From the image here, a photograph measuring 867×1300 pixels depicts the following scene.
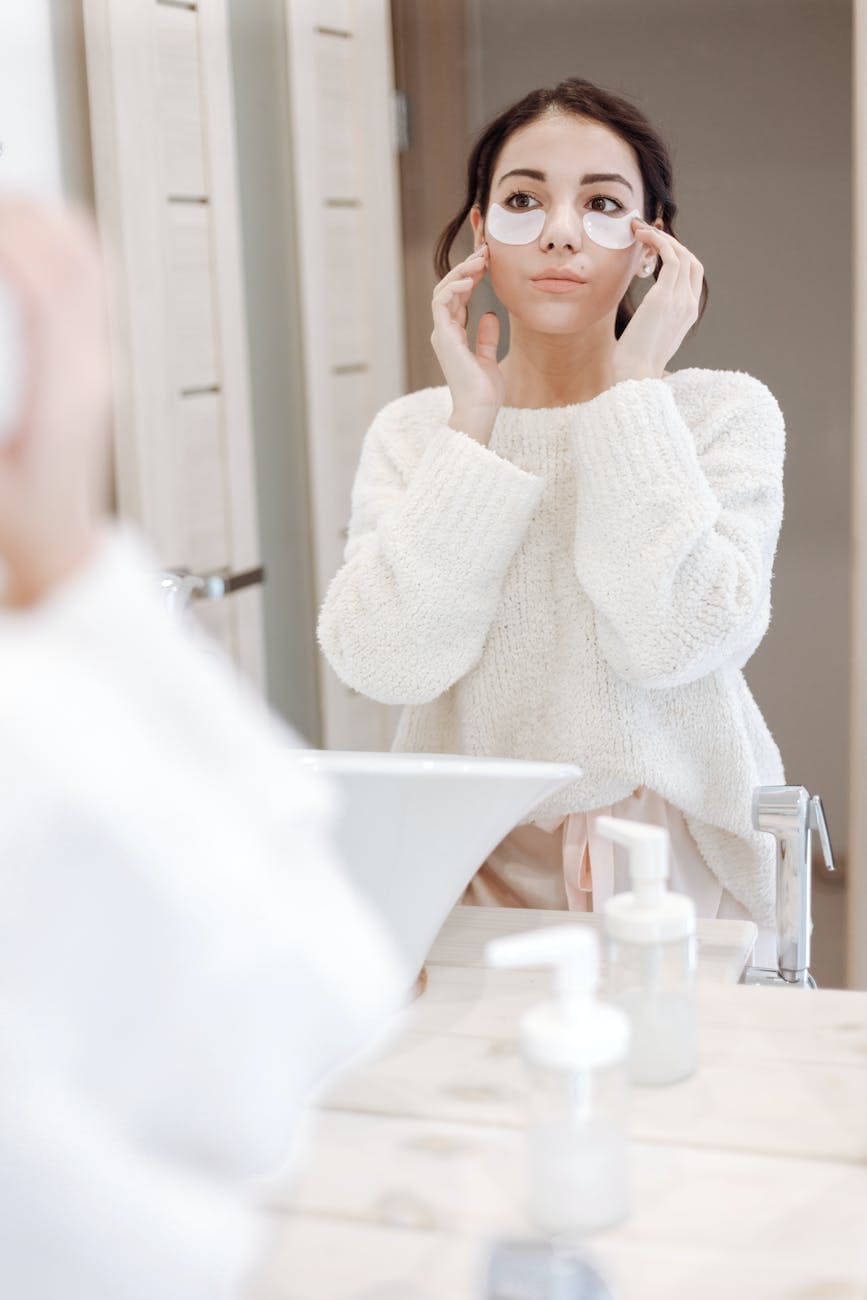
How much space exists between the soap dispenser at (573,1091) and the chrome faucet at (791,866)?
224 millimetres

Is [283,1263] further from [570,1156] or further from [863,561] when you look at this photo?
[863,561]

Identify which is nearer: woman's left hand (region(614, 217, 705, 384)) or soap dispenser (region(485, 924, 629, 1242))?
soap dispenser (region(485, 924, 629, 1242))

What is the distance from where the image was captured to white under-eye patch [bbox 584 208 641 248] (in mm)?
735

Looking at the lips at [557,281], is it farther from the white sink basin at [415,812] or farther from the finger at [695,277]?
the white sink basin at [415,812]

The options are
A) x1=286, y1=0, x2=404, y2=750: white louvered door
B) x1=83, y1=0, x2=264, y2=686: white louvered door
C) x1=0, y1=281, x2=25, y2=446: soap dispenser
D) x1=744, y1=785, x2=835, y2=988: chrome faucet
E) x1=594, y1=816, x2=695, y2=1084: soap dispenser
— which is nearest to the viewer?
x1=0, y1=281, x2=25, y2=446: soap dispenser

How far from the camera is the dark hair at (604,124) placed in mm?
755

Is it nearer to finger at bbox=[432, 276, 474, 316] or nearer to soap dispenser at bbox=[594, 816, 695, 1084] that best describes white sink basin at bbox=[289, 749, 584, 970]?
soap dispenser at bbox=[594, 816, 695, 1084]

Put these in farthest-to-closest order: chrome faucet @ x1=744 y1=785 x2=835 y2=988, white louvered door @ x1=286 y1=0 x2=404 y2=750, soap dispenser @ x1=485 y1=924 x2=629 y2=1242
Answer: white louvered door @ x1=286 y1=0 x2=404 y2=750 → chrome faucet @ x1=744 y1=785 x2=835 y2=988 → soap dispenser @ x1=485 y1=924 x2=629 y2=1242

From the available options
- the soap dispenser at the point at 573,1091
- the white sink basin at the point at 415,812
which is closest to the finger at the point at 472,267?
the white sink basin at the point at 415,812

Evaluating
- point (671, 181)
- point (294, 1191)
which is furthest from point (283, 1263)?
point (671, 181)

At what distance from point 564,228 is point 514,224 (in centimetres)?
3

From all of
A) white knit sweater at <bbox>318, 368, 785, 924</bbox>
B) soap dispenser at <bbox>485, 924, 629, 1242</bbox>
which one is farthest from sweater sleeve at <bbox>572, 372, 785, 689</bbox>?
soap dispenser at <bbox>485, 924, 629, 1242</bbox>

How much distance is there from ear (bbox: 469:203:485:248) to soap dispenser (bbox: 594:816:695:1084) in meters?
0.36

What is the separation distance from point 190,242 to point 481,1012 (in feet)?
2.30
